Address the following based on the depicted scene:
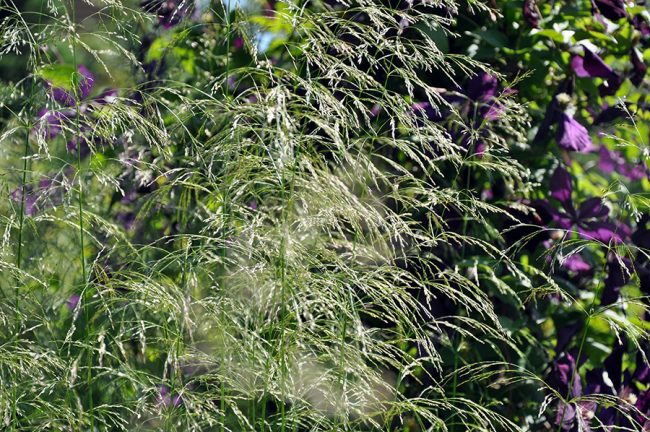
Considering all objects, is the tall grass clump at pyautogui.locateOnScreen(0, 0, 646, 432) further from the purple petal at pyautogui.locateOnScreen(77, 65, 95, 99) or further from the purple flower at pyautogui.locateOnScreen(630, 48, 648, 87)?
the purple flower at pyautogui.locateOnScreen(630, 48, 648, 87)

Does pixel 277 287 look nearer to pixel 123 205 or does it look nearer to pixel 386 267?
pixel 386 267

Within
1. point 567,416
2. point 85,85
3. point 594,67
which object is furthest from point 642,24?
point 85,85

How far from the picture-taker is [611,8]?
7.16 feet

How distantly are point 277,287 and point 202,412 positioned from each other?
261mm

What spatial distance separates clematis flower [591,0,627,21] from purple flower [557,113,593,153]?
9.3 inches

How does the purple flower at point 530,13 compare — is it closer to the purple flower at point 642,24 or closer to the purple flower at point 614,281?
the purple flower at point 642,24

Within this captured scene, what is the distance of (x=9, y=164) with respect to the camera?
2318 mm

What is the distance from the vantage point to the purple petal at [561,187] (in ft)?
7.06

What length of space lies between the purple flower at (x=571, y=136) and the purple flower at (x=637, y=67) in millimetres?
255

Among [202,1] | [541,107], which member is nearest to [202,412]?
[202,1]

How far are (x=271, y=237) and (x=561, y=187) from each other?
3.00ft

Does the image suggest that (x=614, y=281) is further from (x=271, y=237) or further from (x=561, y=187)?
(x=271, y=237)

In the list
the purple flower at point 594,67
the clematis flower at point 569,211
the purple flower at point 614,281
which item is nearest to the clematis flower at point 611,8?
the purple flower at point 594,67

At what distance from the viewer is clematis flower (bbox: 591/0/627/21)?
2170 mm
